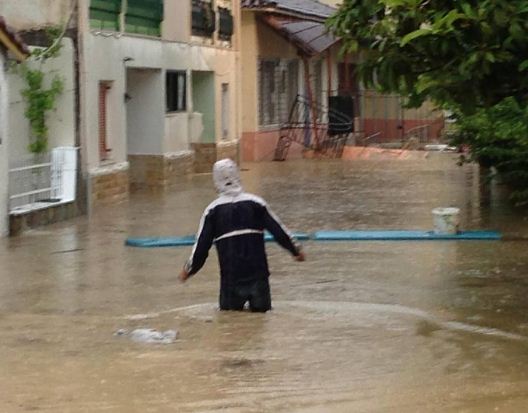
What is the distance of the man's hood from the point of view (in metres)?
9.52

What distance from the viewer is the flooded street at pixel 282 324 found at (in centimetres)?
740

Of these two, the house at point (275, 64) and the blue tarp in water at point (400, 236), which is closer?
the blue tarp in water at point (400, 236)

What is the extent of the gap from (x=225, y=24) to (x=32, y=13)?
11818mm

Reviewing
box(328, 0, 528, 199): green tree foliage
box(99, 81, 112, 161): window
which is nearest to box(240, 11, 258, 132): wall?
box(99, 81, 112, 161): window

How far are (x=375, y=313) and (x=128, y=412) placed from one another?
386cm

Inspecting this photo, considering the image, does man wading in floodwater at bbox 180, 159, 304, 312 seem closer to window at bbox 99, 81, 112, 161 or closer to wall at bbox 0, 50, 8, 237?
wall at bbox 0, 50, 8, 237

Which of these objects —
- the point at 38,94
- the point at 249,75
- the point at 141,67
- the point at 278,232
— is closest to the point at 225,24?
the point at 249,75

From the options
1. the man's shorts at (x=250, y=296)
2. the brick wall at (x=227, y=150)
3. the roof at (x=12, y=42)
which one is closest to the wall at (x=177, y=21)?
the brick wall at (x=227, y=150)

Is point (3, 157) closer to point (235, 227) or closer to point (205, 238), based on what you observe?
point (205, 238)

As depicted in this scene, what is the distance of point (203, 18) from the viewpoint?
27.8 metres

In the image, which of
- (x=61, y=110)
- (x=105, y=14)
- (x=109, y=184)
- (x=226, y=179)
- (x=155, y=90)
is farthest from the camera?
(x=155, y=90)

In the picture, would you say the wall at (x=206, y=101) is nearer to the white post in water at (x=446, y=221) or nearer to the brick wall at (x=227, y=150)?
the brick wall at (x=227, y=150)

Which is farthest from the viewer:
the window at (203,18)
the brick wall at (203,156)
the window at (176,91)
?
the brick wall at (203,156)

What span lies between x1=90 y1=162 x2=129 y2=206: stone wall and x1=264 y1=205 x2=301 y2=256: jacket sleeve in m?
10.5
